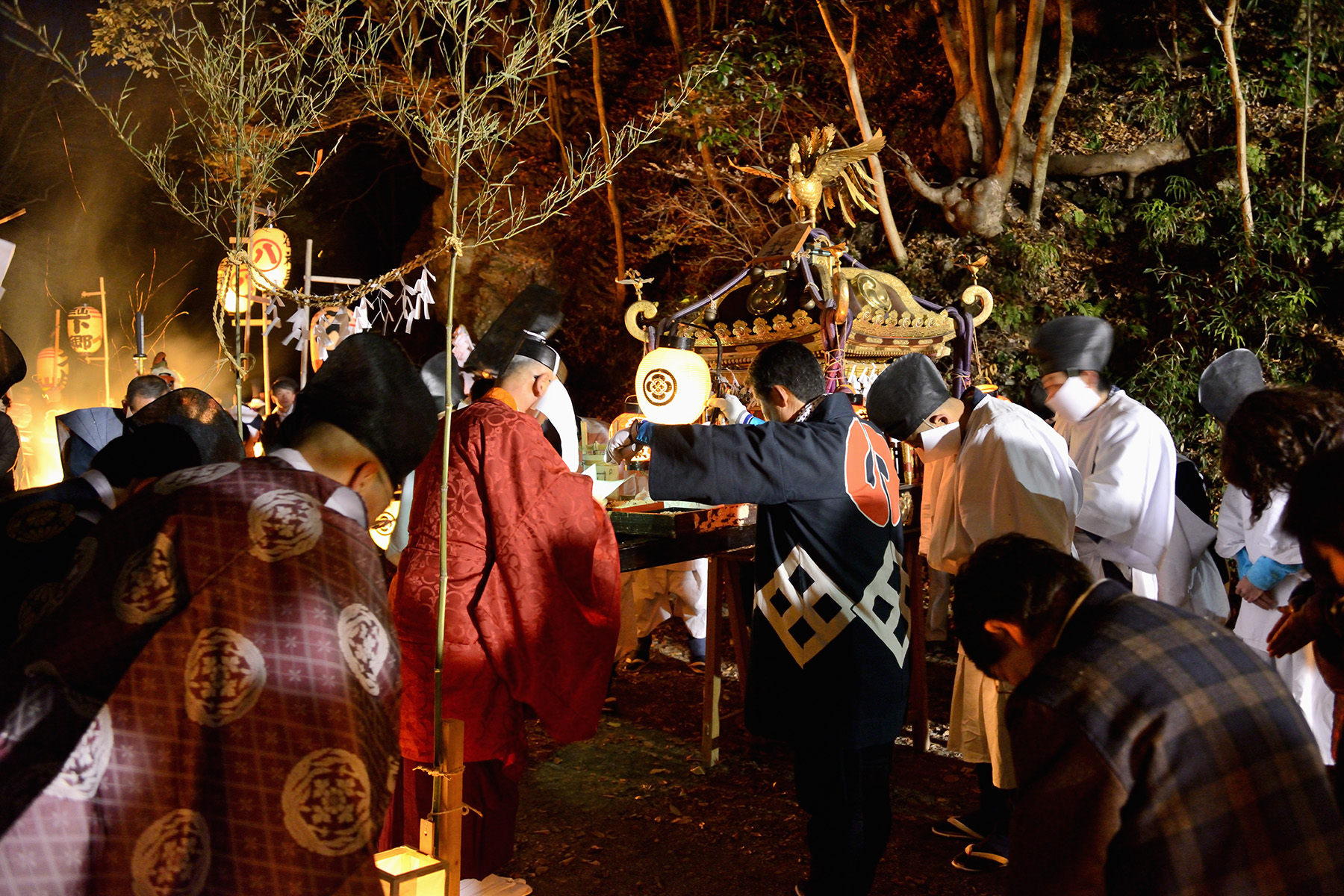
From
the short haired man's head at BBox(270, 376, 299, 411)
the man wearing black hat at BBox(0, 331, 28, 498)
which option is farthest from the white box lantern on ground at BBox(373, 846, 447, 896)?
the short haired man's head at BBox(270, 376, 299, 411)

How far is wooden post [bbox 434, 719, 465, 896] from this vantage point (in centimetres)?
246

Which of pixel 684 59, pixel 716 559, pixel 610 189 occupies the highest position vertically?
pixel 684 59

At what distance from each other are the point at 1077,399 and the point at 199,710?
154 inches

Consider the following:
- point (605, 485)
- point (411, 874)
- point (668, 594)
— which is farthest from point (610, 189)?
point (411, 874)

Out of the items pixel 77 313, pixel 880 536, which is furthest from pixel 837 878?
pixel 77 313

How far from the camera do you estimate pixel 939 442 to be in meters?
4.25

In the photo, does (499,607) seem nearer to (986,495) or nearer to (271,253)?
(986,495)

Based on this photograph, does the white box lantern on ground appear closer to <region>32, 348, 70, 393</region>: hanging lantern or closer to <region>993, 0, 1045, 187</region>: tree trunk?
<region>993, 0, 1045, 187</region>: tree trunk

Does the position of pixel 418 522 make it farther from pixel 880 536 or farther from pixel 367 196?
pixel 367 196

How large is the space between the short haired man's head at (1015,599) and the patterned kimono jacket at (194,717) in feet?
3.84

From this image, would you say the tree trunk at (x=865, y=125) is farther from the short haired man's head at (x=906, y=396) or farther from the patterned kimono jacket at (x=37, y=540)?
the patterned kimono jacket at (x=37, y=540)

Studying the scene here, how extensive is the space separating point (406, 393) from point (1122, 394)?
367cm

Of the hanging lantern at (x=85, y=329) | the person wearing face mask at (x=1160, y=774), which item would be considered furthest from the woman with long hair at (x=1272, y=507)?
the hanging lantern at (x=85, y=329)

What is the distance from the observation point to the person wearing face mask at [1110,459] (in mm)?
3938
